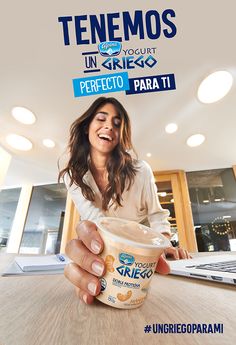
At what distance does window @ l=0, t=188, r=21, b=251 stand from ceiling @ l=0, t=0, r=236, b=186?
4.02 ft

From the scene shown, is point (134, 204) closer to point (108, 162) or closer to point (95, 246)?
point (108, 162)

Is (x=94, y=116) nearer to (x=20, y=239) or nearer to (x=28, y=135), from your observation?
(x=28, y=135)

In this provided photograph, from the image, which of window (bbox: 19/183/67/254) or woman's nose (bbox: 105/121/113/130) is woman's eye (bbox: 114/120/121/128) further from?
window (bbox: 19/183/67/254)

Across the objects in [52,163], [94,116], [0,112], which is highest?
[0,112]

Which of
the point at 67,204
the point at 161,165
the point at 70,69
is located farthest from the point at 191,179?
the point at 70,69

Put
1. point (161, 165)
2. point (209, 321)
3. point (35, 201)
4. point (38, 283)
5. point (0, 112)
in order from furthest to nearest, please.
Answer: point (35, 201), point (161, 165), point (0, 112), point (38, 283), point (209, 321)

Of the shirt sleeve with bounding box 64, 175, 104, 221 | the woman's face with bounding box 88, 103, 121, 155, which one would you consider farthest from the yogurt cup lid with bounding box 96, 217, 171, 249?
the woman's face with bounding box 88, 103, 121, 155

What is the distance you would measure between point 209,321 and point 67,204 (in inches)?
91.4

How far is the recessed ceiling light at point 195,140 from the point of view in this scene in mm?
1708

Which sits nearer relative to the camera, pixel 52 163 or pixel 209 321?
pixel 209 321

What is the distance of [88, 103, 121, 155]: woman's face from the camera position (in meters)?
0.97

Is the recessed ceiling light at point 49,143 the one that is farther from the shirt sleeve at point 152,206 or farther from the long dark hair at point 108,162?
the shirt sleeve at point 152,206

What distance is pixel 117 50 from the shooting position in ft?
3.34

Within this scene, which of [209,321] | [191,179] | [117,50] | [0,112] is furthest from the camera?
[191,179]
